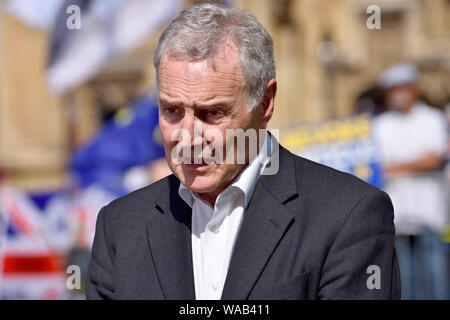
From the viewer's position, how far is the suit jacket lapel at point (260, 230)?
2301 millimetres

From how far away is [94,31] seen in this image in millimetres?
9234

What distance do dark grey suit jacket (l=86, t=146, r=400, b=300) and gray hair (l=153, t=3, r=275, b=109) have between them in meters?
0.31

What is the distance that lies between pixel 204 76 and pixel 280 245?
524 millimetres

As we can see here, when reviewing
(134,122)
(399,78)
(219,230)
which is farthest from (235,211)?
(399,78)

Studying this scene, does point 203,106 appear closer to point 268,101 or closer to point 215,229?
point 268,101

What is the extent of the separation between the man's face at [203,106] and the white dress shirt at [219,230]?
7cm

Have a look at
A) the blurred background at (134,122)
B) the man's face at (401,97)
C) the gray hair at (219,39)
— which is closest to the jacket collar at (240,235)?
the gray hair at (219,39)

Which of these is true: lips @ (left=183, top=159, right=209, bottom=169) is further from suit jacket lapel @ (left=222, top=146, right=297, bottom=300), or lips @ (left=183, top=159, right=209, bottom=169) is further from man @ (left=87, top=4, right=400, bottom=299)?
suit jacket lapel @ (left=222, top=146, right=297, bottom=300)

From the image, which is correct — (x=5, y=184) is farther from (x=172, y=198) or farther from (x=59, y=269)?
(x=172, y=198)

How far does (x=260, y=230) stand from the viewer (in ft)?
7.79

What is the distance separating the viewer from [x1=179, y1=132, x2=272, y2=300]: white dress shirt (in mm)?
2393

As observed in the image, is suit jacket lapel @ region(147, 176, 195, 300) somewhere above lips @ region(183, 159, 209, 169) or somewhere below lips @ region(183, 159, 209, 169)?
below

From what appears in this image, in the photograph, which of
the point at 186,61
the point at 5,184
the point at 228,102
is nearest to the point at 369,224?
the point at 228,102

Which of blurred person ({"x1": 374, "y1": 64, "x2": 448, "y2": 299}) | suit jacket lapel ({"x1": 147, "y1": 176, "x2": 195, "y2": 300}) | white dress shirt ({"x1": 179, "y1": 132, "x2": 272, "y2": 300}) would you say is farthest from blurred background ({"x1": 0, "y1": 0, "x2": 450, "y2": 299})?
white dress shirt ({"x1": 179, "y1": 132, "x2": 272, "y2": 300})
